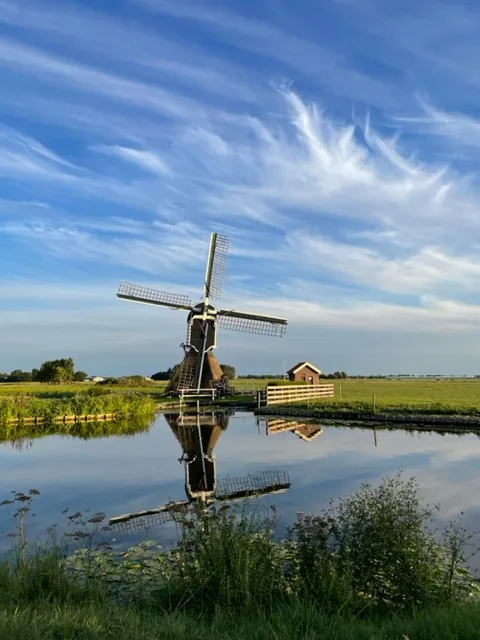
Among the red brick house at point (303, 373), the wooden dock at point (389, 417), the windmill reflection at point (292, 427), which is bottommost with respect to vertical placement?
the windmill reflection at point (292, 427)

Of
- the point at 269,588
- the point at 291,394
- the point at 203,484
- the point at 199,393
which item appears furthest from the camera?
the point at 199,393

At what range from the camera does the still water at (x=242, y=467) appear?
1185 centimetres

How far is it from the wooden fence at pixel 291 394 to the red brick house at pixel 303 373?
3.17 m

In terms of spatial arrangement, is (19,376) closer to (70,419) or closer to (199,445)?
(70,419)

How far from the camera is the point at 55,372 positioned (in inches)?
2840

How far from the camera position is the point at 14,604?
17.8ft

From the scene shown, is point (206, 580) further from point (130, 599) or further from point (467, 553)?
point (467, 553)

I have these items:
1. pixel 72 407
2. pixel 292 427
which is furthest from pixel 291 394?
pixel 72 407

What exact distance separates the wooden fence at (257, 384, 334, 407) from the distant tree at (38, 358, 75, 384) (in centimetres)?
3966

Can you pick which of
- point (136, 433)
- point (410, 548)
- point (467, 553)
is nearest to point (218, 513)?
point (410, 548)

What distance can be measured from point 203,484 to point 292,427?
13.9m

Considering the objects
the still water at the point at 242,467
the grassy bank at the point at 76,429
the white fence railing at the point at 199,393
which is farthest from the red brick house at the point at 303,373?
the still water at the point at 242,467

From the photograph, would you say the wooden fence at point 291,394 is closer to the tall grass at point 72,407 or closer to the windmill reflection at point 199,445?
the windmill reflection at point 199,445

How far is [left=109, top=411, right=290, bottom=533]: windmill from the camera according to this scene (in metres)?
10.5
